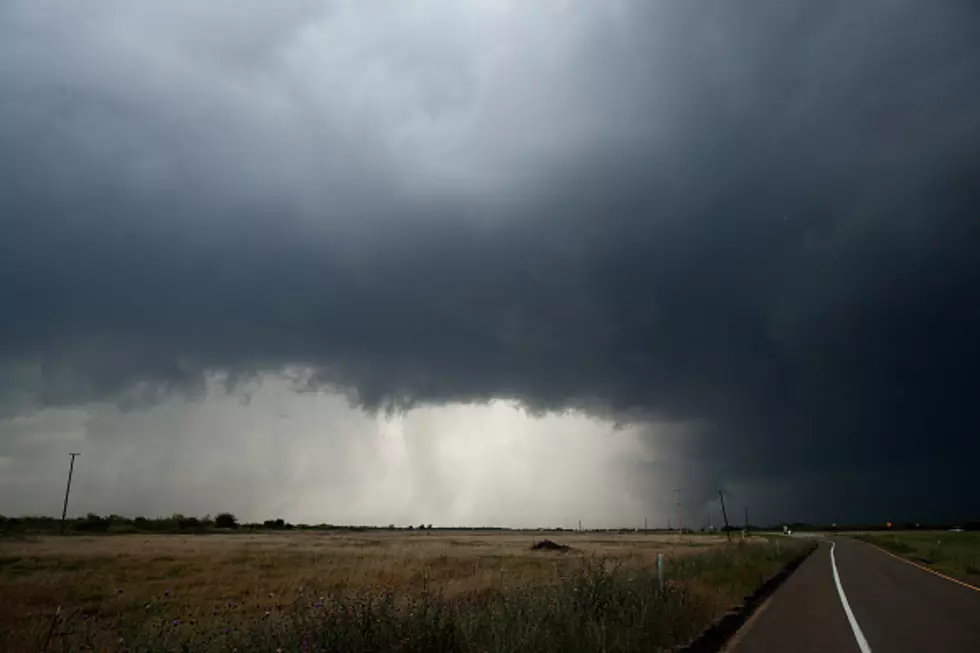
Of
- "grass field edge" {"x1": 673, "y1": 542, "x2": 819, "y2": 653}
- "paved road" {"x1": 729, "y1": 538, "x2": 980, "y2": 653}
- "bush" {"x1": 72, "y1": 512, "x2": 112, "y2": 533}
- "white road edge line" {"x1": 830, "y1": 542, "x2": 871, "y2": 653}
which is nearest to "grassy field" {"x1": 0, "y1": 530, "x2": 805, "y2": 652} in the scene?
"grass field edge" {"x1": 673, "y1": 542, "x2": 819, "y2": 653}

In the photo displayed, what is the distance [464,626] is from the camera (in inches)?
354

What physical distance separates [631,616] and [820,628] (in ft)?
19.9

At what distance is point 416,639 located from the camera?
844 cm

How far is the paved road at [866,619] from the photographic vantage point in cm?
Answer: 1252

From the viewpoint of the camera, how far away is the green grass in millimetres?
8016

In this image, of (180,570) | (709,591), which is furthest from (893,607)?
(180,570)

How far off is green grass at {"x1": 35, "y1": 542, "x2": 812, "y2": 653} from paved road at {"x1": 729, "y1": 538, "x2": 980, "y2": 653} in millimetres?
1755

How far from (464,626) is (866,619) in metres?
12.3

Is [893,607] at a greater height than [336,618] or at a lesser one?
lesser

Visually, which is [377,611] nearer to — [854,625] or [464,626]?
[464,626]

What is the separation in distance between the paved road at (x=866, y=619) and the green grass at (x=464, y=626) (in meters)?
1.75

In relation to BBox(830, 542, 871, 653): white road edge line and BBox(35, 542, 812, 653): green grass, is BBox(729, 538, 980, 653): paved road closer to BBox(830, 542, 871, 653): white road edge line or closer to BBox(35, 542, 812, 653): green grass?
BBox(830, 542, 871, 653): white road edge line

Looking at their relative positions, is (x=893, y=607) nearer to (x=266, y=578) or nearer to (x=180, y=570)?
(x=266, y=578)

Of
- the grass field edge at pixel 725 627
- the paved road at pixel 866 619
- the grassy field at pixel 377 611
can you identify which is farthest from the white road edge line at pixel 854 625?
the grassy field at pixel 377 611
